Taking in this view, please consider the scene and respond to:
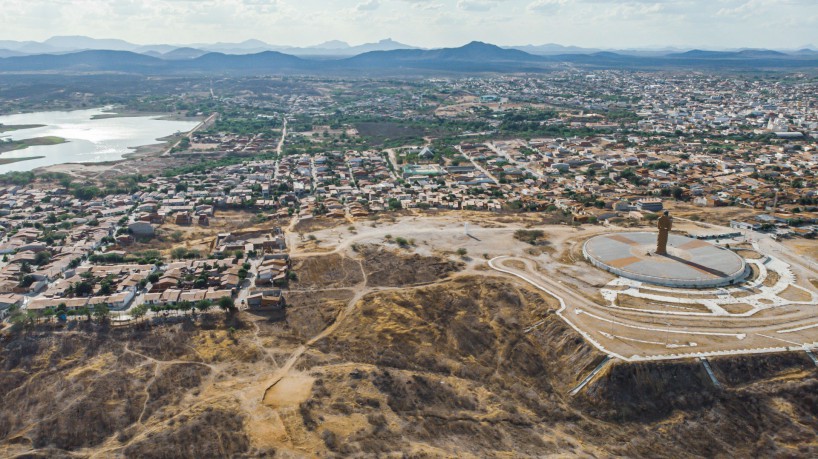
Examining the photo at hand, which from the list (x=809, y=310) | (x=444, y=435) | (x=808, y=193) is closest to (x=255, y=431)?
(x=444, y=435)

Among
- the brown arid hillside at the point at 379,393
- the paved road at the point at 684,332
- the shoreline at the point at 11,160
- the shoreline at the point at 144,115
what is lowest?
the brown arid hillside at the point at 379,393

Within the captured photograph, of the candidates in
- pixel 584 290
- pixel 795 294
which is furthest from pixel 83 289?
pixel 795 294

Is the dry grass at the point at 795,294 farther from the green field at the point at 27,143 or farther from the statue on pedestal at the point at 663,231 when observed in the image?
the green field at the point at 27,143

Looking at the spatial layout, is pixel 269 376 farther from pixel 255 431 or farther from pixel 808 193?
pixel 808 193

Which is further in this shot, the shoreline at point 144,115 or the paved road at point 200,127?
the shoreline at point 144,115

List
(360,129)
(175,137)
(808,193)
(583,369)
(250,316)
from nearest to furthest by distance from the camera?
(583,369) < (250,316) < (808,193) < (175,137) < (360,129)

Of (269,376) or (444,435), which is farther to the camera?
(269,376)

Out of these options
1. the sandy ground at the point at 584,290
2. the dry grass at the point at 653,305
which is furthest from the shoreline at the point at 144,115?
the dry grass at the point at 653,305
